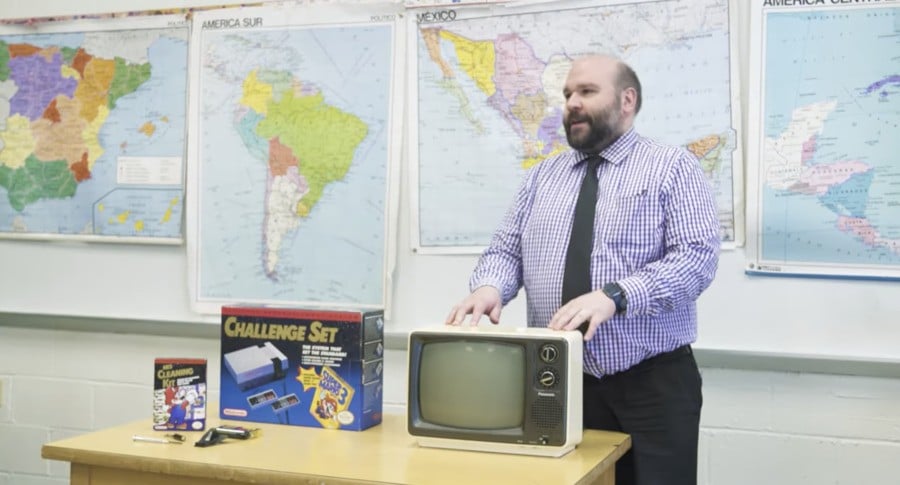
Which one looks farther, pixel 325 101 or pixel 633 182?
pixel 325 101

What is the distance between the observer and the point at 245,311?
2.07 meters

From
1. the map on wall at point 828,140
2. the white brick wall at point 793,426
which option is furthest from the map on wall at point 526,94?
the white brick wall at point 793,426

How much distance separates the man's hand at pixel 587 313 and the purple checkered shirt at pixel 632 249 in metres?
0.07

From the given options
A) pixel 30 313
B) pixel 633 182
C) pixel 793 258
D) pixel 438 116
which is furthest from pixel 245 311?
pixel 30 313

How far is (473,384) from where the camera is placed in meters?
1.82

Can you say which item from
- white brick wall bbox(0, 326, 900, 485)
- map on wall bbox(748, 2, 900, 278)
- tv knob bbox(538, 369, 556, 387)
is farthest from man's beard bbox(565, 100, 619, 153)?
white brick wall bbox(0, 326, 900, 485)

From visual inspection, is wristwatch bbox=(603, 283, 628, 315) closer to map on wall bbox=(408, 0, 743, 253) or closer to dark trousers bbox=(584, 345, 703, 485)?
dark trousers bbox=(584, 345, 703, 485)

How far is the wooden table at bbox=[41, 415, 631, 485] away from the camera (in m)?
1.60

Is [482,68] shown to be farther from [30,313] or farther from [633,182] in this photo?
[30,313]

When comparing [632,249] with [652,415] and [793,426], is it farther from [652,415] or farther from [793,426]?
[793,426]

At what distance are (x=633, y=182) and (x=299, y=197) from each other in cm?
134

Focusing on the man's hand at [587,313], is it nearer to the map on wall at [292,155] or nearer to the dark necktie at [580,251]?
the dark necktie at [580,251]

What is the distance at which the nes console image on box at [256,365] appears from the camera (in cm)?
203

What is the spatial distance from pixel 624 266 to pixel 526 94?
90 centimetres
